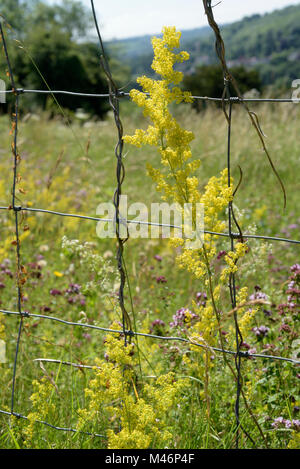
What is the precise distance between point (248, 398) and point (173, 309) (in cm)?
117

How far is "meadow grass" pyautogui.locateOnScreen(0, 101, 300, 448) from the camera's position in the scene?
5.57 ft

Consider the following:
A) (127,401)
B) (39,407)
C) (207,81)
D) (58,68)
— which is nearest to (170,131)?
(127,401)

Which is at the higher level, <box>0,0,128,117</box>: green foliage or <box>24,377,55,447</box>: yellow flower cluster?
<box>0,0,128,117</box>: green foliage

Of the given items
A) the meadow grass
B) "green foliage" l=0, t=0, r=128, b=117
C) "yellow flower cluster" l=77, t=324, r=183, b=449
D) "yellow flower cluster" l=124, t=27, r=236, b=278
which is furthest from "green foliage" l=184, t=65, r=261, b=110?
"yellow flower cluster" l=77, t=324, r=183, b=449

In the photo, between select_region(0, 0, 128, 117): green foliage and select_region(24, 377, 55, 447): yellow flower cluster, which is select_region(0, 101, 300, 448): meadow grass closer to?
select_region(24, 377, 55, 447): yellow flower cluster

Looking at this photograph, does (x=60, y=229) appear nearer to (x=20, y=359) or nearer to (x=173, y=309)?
(x=173, y=309)

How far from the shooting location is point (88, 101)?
30.1 metres

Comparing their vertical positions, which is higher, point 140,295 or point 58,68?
point 58,68

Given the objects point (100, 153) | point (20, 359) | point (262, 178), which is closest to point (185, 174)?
point (20, 359)

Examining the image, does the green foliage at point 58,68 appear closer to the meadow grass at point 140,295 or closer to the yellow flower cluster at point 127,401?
the meadow grass at point 140,295

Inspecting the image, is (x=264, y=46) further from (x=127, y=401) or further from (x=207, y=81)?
(x=127, y=401)

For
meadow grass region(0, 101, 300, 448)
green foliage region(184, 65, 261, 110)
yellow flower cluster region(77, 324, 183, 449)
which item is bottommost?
yellow flower cluster region(77, 324, 183, 449)

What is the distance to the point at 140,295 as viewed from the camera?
9.11 ft
